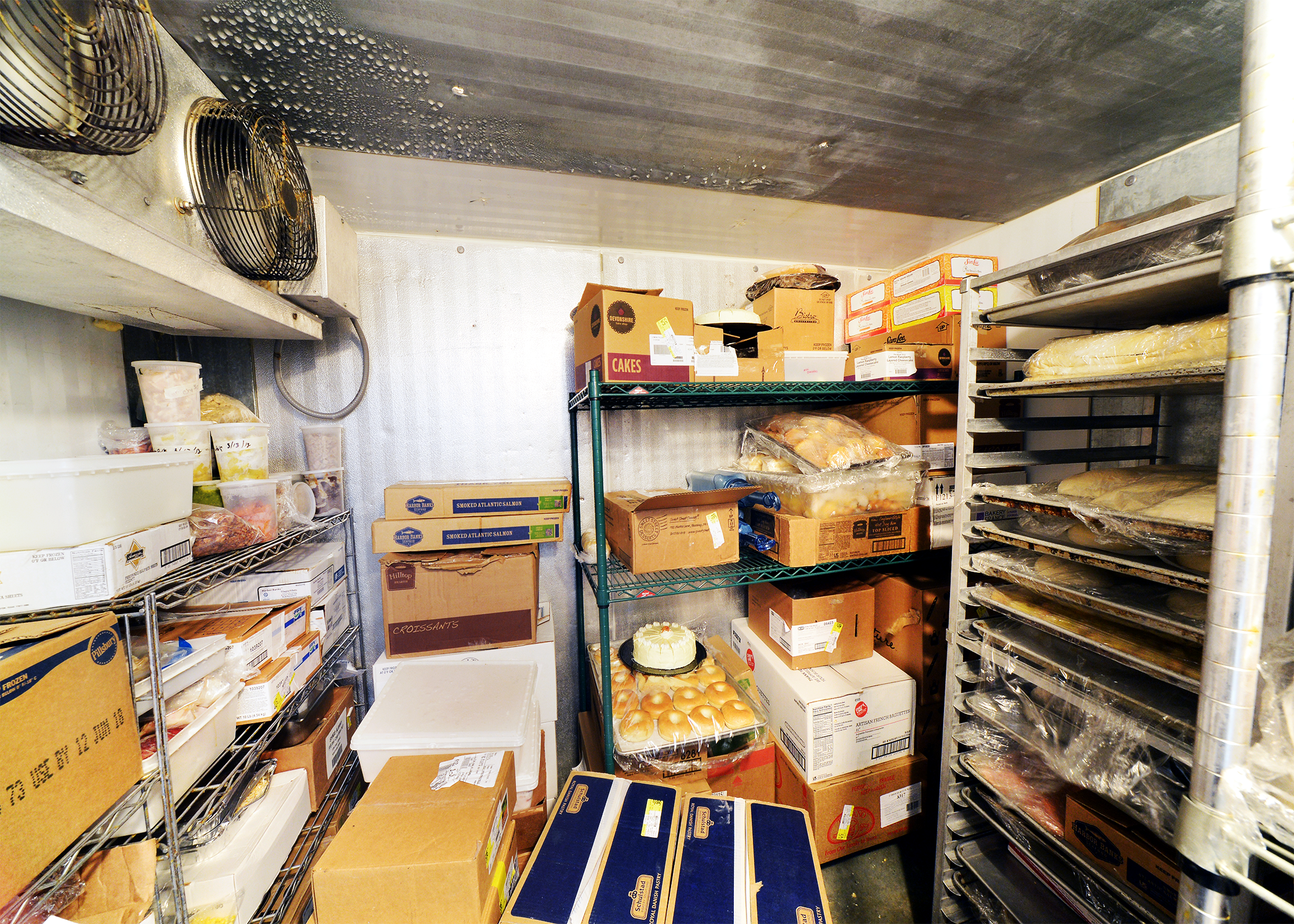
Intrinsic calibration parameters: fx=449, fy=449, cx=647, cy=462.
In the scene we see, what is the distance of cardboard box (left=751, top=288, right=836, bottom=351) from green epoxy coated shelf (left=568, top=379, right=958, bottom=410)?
18 centimetres

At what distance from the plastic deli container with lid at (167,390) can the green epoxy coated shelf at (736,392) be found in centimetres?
97

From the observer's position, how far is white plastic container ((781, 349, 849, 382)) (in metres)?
1.54

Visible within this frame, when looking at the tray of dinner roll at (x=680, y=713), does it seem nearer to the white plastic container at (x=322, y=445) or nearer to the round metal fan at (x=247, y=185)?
the white plastic container at (x=322, y=445)

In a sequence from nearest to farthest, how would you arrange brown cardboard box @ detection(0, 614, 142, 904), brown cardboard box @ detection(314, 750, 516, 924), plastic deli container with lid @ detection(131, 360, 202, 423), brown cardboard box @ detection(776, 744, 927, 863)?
brown cardboard box @ detection(0, 614, 142, 904)
brown cardboard box @ detection(314, 750, 516, 924)
plastic deli container with lid @ detection(131, 360, 202, 423)
brown cardboard box @ detection(776, 744, 927, 863)

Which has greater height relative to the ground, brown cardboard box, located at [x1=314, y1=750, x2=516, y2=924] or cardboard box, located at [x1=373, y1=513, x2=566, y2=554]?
cardboard box, located at [x1=373, y1=513, x2=566, y2=554]

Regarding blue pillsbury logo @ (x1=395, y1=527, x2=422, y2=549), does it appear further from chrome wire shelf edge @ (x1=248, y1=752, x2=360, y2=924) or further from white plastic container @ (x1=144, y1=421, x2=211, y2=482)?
chrome wire shelf edge @ (x1=248, y1=752, x2=360, y2=924)

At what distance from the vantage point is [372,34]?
854 mm

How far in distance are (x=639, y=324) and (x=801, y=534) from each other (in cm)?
80

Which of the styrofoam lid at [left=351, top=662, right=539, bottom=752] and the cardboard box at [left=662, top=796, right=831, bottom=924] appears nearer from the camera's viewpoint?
the cardboard box at [left=662, top=796, right=831, bottom=924]

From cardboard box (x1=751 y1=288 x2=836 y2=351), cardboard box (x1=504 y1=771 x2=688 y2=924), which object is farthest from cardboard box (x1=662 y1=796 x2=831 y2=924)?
cardboard box (x1=751 y1=288 x2=836 y2=351)

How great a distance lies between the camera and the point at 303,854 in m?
1.24

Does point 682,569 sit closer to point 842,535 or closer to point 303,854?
point 842,535

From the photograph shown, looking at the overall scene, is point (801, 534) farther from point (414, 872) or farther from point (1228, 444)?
point (414, 872)

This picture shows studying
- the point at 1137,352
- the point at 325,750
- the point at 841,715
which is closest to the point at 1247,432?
the point at 1137,352
